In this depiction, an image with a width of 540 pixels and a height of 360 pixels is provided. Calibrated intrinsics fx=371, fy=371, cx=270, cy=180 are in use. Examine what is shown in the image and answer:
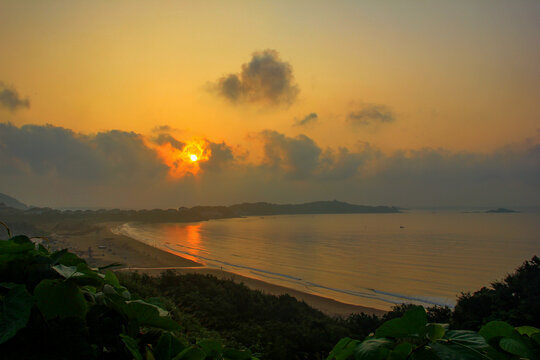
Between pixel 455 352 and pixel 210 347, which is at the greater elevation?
pixel 455 352

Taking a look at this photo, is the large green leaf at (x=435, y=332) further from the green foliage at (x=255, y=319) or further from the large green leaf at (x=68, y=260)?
the green foliage at (x=255, y=319)

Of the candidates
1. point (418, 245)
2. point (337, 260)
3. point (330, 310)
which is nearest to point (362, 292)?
point (330, 310)

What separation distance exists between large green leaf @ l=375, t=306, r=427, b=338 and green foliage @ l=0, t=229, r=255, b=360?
1.44 feet

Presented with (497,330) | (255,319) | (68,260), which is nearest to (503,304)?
(255,319)

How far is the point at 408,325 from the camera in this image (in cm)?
83

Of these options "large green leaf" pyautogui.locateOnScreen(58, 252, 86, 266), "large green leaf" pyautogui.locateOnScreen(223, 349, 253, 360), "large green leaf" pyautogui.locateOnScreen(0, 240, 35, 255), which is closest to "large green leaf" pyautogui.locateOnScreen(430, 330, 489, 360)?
"large green leaf" pyautogui.locateOnScreen(223, 349, 253, 360)

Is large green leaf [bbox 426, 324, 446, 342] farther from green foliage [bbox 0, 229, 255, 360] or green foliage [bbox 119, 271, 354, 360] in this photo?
green foliage [bbox 119, 271, 354, 360]

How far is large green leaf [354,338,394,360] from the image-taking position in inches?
31.6

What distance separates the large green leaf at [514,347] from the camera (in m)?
0.82

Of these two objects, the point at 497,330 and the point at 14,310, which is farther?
the point at 497,330

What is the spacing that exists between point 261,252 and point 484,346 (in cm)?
5410

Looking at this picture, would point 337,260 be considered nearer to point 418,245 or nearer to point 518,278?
point 418,245

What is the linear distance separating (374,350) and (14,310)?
29.9 inches

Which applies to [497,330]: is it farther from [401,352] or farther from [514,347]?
[401,352]
